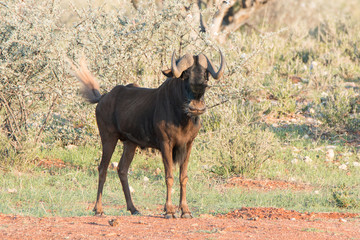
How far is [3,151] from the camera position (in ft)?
32.1

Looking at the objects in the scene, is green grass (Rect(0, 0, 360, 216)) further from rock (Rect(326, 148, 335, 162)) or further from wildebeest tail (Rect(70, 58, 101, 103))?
wildebeest tail (Rect(70, 58, 101, 103))

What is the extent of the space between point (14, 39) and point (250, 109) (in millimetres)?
5303

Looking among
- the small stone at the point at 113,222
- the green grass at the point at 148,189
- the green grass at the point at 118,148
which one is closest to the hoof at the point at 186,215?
the green grass at the point at 148,189

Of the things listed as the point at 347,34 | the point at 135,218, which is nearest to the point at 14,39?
the point at 135,218

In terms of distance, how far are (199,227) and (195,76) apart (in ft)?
5.39

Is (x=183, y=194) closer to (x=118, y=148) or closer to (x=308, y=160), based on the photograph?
(x=118, y=148)

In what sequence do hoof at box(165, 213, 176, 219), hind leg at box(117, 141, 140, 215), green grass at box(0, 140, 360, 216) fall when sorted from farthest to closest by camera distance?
1. green grass at box(0, 140, 360, 216)
2. hind leg at box(117, 141, 140, 215)
3. hoof at box(165, 213, 176, 219)

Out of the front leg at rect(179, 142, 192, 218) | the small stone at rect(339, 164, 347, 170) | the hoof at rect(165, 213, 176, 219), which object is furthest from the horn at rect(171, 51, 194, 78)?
the small stone at rect(339, 164, 347, 170)

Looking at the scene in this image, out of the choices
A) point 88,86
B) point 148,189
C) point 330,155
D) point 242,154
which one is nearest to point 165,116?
point 88,86

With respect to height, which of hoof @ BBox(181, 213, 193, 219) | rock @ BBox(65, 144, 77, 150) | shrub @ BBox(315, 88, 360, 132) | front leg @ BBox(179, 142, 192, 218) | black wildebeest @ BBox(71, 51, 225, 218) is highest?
shrub @ BBox(315, 88, 360, 132)

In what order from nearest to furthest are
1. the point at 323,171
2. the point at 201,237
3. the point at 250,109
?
the point at 201,237
the point at 323,171
the point at 250,109

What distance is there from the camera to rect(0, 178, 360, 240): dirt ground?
5270mm

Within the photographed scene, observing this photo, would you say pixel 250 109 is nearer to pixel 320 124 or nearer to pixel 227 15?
pixel 320 124

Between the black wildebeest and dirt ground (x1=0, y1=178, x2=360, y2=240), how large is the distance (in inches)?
26.4
